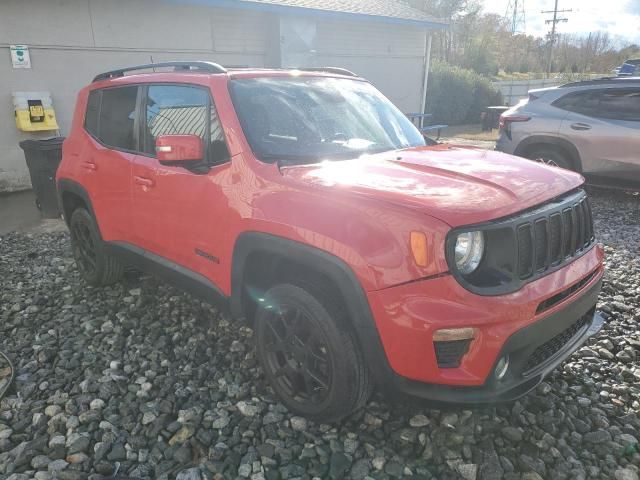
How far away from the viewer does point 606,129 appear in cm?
684

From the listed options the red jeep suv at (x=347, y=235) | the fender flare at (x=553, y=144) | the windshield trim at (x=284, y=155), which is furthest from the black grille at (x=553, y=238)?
the fender flare at (x=553, y=144)

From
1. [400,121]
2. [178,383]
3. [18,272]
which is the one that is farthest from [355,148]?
[18,272]

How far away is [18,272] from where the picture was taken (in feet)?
16.5

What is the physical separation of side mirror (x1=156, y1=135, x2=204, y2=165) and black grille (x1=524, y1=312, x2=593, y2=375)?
6.64 ft

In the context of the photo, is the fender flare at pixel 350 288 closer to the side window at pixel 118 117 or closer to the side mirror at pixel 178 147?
the side mirror at pixel 178 147

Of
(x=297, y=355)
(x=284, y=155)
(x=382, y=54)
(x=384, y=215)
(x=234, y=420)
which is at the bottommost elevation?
(x=234, y=420)

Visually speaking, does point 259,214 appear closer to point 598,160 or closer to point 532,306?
point 532,306

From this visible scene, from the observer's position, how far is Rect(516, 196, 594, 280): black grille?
2.23 metres

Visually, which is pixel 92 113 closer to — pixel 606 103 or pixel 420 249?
pixel 420 249

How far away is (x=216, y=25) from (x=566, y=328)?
983cm

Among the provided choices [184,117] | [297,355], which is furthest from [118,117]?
[297,355]

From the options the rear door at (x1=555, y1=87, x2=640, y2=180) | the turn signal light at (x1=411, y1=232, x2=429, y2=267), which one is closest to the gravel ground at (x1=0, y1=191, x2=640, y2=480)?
the turn signal light at (x1=411, y1=232, x2=429, y2=267)

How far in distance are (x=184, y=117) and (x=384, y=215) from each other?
1.75 m

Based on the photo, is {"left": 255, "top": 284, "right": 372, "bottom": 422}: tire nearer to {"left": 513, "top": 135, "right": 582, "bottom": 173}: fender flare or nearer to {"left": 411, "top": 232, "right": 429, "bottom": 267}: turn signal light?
{"left": 411, "top": 232, "right": 429, "bottom": 267}: turn signal light
